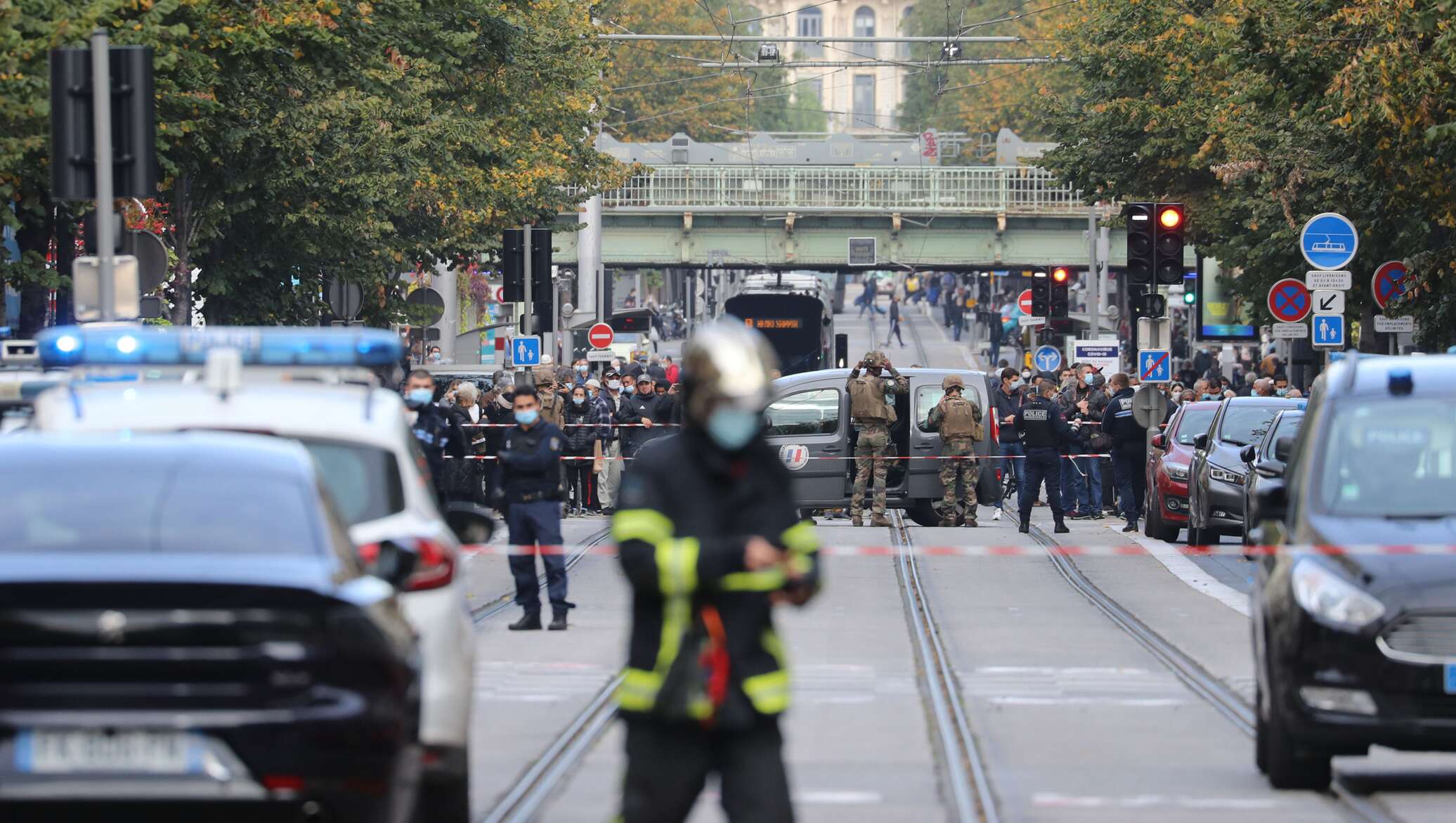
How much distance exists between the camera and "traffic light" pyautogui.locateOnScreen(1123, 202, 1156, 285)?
26.5 metres

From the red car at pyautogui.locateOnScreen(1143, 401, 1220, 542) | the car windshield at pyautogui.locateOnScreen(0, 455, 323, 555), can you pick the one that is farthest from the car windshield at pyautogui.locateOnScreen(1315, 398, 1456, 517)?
the red car at pyautogui.locateOnScreen(1143, 401, 1220, 542)

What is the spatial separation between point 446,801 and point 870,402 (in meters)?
18.2

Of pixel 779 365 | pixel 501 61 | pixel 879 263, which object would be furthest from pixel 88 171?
pixel 879 263

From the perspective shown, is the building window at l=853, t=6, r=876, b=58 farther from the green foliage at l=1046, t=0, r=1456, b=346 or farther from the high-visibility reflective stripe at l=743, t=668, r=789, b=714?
the high-visibility reflective stripe at l=743, t=668, r=789, b=714

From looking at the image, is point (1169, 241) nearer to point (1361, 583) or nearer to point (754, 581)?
point (1361, 583)

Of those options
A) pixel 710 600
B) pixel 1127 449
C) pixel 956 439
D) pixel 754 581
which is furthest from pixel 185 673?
pixel 1127 449

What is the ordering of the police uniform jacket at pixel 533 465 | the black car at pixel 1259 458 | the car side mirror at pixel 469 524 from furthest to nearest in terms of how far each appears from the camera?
the black car at pixel 1259 458, the police uniform jacket at pixel 533 465, the car side mirror at pixel 469 524

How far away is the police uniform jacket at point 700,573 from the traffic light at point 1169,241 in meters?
21.0

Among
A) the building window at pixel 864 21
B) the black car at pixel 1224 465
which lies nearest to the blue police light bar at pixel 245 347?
the black car at pixel 1224 465

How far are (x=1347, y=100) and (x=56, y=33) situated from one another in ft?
39.1

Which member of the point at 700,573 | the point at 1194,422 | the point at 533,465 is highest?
the point at 700,573

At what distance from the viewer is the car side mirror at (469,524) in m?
9.36

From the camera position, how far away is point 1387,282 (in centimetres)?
2700

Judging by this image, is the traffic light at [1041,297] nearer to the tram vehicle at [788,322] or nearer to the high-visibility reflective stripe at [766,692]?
the tram vehicle at [788,322]
